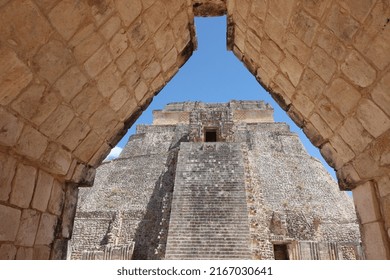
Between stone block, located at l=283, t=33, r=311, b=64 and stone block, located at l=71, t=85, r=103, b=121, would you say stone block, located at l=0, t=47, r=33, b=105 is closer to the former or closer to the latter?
stone block, located at l=71, t=85, r=103, b=121

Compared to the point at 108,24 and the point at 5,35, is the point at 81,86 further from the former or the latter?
the point at 5,35

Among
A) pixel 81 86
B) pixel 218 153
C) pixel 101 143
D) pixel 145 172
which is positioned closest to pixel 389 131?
pixel 81 86

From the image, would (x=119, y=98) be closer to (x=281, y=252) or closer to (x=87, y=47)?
(x=87, y=47)

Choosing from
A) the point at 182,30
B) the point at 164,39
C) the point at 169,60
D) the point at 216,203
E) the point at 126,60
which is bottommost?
the point at 126,60

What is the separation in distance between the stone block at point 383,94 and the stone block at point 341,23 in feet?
1.19

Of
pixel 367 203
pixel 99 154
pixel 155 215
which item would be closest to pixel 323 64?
pixel 367 203

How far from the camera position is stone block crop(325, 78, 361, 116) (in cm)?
230

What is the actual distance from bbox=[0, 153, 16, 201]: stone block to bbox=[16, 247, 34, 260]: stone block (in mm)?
533

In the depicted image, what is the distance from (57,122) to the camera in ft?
8.63

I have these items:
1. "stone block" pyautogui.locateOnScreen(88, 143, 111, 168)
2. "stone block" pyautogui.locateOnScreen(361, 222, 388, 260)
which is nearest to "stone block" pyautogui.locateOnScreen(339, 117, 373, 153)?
"stone block" pyautogui.locateOnScreen(361, 222, 388, 260)

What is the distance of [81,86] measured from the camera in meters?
2.65

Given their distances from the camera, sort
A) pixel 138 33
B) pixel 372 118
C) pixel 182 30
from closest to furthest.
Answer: pixel 372 118
pixel 138 33
pixel 182 30

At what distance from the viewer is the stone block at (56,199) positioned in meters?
3.05

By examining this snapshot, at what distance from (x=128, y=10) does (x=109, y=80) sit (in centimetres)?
71
